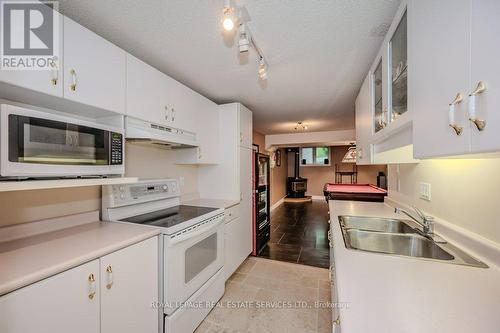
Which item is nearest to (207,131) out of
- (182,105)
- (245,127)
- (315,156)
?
(182,105)

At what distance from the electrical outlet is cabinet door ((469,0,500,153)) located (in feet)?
4.17

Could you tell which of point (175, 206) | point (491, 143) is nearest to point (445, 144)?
point (491, 143)

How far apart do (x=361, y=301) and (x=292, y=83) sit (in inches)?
80.7

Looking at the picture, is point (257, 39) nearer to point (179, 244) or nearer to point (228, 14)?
point (228, 14)

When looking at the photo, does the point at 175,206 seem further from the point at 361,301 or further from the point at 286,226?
the point at 286,226

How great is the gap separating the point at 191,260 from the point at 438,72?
1.85 metres

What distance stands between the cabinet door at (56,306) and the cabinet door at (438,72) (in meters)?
1.59

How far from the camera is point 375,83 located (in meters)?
1.65

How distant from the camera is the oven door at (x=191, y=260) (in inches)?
56.1

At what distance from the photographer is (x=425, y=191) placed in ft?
5.13

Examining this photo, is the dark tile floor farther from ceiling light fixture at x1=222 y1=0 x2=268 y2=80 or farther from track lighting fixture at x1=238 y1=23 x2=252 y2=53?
track lighting fixture at x1=238 y1=23 x2=252 y2=53

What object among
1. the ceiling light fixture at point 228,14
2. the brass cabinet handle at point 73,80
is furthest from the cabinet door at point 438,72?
the brass cabinet handle at point 73,80

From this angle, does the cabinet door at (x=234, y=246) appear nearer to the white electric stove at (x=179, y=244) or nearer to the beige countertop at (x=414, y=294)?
the white electric stove at (x=179, y=244)

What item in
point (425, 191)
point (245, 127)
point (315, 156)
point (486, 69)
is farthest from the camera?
point (315, 156)
